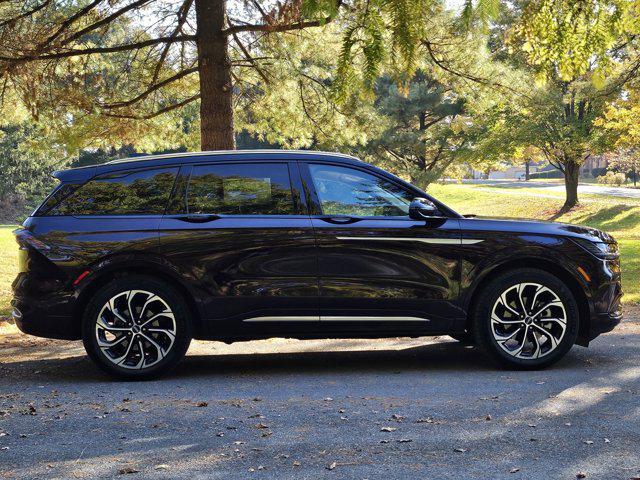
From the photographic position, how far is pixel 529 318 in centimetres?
670

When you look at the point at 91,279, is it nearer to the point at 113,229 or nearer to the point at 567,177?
the point at 113,229

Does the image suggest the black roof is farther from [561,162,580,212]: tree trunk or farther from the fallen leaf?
[561,162,580,212]: tree trunk

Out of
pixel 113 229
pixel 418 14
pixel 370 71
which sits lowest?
pixel 113 229

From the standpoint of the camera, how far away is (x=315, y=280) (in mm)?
6578

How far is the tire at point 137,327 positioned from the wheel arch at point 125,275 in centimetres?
7

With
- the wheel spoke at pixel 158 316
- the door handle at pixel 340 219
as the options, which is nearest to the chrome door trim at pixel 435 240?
the door handle at pixel 340 219

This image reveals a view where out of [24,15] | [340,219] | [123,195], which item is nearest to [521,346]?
[340,219]

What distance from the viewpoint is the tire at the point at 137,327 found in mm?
6520

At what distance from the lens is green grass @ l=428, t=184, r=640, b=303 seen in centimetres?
2317

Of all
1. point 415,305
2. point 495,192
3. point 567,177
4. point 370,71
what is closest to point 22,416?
point 415,305

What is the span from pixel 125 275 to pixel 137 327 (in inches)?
17.5

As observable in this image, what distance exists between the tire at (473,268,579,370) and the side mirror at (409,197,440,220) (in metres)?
0.77

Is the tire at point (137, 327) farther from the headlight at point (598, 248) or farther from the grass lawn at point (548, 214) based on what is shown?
the grass lawn at point (548, 214)

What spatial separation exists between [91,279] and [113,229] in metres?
0.44
